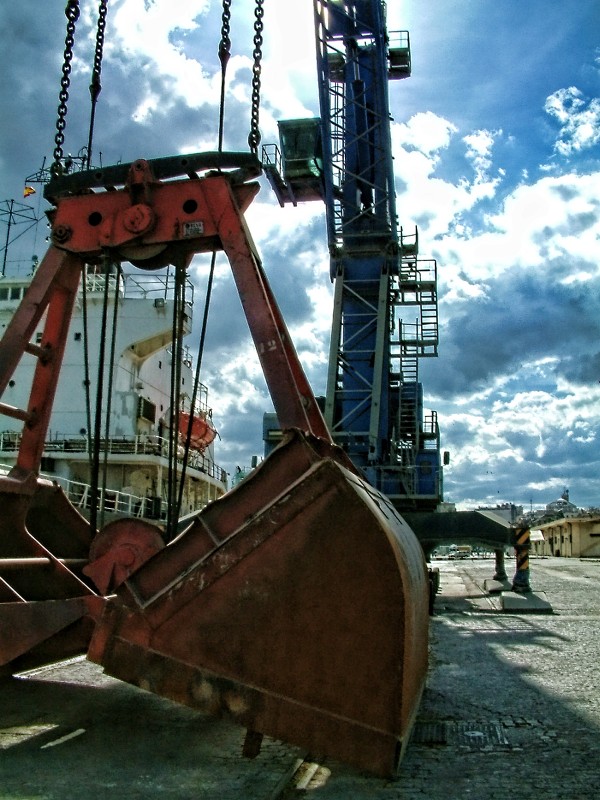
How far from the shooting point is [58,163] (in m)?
6.32

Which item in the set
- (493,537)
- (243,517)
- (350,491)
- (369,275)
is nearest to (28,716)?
(243,517)

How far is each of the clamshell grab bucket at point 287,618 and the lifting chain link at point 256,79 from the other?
10.0 ft

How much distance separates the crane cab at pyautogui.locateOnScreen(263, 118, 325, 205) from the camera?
22312 millimetres

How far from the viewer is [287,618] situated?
383 cm

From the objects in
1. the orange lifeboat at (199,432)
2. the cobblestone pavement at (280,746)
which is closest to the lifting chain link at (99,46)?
the cobblestone pavement at (280,746)

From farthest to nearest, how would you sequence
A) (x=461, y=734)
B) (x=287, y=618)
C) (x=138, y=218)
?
(x=138, y=218)
(x=461, y=734)
(x=287, y=618)

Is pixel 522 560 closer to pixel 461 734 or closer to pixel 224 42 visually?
pixel 461 734

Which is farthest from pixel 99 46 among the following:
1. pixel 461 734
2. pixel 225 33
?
pixel 461 734

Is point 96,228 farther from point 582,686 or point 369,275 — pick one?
point 369,275

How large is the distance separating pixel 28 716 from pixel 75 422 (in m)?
19.2

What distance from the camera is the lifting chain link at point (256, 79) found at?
6090 millimetres

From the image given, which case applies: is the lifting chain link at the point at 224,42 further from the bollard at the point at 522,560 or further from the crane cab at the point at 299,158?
the crane cab at the point at 299,158

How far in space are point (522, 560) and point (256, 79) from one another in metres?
13.1

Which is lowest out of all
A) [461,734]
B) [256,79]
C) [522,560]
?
[461,734]
